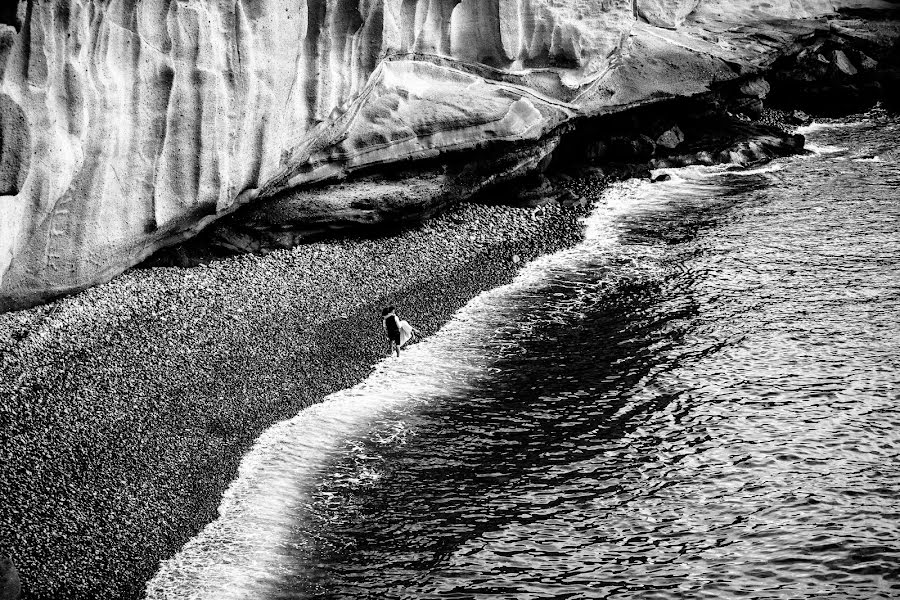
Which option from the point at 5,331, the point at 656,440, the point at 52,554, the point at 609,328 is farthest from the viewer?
the point at 609,328

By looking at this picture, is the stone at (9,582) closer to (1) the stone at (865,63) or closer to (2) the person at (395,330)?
(2) the person at (395,330)

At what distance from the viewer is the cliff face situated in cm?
1742

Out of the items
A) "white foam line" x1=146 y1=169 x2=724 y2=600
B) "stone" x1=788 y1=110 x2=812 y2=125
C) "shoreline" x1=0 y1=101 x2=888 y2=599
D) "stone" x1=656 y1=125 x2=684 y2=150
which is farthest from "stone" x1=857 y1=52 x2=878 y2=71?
"white foam line" x1=146 y1=169 x2=724 y2=600

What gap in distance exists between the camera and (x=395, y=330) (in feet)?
66.2

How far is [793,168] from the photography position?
3353 cm

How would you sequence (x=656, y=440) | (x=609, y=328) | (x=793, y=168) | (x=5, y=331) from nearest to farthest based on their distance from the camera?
(x=656, y=440) → (x=5, y=331) → (x=609, y=328) → (x=793, y=168)

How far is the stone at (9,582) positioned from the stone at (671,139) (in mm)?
29135

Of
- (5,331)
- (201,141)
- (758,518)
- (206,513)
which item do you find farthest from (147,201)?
(758,518)

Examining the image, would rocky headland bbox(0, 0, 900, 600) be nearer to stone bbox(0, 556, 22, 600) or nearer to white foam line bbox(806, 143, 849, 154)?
stone bbox(0, 556, 22, 600)

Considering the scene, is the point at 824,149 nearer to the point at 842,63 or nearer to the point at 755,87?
the point at 755,87

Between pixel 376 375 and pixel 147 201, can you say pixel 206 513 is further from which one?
pixel 147 201

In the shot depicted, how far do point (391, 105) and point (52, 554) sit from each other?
1570 cm

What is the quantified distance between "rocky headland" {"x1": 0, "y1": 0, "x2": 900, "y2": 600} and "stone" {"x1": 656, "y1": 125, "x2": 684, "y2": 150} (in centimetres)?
261

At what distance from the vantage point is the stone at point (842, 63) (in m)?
40.6
